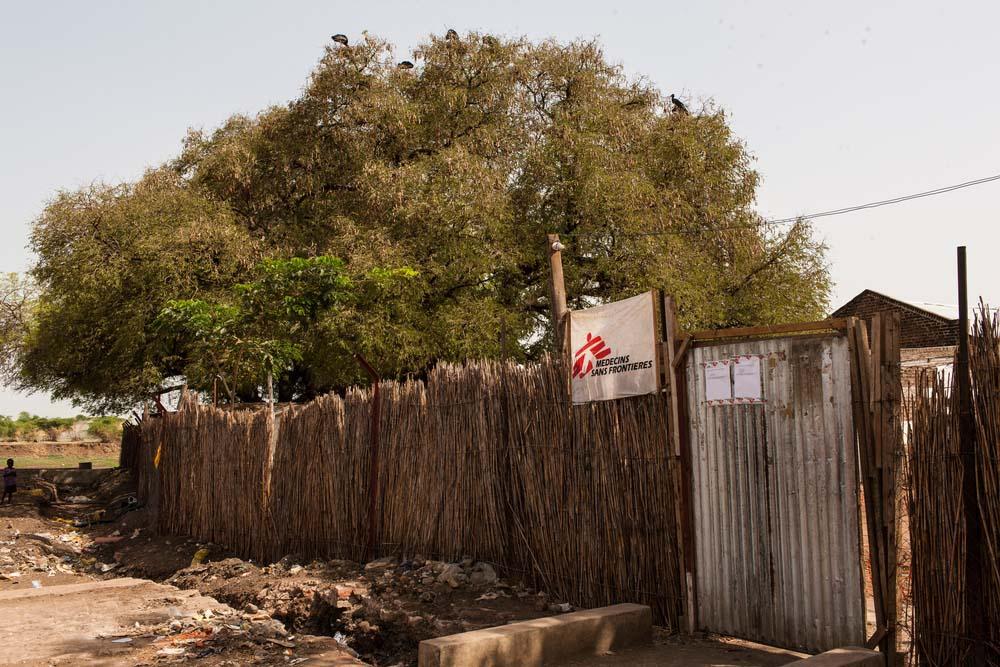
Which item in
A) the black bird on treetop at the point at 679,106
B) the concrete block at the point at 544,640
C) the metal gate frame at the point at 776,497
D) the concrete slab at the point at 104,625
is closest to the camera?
the concrete block at the point at 544,640

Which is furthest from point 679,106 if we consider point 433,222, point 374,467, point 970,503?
point 970,503

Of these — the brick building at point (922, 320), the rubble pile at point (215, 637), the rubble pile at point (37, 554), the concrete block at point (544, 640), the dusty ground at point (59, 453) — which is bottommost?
the rubble pile at point (37, 554)

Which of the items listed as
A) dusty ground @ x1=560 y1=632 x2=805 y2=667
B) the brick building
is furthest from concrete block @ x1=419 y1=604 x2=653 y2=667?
the brick building

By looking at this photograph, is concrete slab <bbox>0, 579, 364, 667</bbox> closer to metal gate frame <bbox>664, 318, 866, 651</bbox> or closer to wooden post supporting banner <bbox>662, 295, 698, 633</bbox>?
wooden post supporting banner <bbox>662, 295, 698, 633</bbox>

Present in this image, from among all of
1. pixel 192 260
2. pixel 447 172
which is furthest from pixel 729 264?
pixel 192 260

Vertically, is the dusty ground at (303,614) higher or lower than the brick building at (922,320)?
lower

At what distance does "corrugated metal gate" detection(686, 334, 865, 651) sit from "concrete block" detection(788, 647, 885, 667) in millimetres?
455

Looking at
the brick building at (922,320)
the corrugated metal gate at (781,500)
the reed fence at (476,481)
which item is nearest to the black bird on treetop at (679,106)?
the brick building at (922,320)

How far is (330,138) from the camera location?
21.4 metres

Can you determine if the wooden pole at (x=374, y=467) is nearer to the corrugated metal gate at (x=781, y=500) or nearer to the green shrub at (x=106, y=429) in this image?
the corrugated metal gate at (x=781, y=500)

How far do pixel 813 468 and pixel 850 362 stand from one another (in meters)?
0.70

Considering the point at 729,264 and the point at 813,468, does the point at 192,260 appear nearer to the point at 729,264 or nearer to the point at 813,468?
the point at 729,264

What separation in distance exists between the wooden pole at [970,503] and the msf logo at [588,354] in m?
2.57

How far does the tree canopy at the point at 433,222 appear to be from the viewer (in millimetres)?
19188
